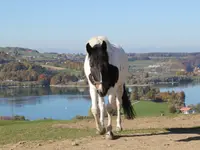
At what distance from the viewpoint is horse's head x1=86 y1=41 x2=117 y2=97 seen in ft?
25.2

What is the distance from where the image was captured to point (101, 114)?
27.8 feet

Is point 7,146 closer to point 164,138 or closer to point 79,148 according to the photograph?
point 79,148

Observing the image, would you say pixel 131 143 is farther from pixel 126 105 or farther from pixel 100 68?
pixel 126 105

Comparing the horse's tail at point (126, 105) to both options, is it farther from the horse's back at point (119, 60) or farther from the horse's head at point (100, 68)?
the horse's head at point (100, 68)

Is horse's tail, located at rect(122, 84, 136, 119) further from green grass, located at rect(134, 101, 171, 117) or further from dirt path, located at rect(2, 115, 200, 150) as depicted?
green grass, located at rect(134, 101, 171, 117)

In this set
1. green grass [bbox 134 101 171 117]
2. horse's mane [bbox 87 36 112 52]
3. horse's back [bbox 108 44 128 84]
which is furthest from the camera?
green grass [bbox 134 101 171 117]

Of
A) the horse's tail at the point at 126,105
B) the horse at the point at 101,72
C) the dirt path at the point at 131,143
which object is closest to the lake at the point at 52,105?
the horse's tail at the point at 126,105

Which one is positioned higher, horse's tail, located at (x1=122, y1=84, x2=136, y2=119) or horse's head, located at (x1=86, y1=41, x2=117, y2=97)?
horse's head, located at (x1=86, y1=41, x2=117, y2=97)

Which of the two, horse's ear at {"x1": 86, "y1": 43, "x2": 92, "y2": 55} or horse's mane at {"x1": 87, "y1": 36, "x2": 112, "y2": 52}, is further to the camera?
horse's mane at {"x1": 87, "y1": 36, "x2": 112, "y2": 52}

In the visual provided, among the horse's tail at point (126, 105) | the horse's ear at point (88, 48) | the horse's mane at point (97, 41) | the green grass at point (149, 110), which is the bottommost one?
the green grass at point (149, 110)

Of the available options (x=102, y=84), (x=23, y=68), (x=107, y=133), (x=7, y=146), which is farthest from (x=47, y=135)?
(x=23, y=68)

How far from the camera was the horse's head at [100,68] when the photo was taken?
7.67 metres

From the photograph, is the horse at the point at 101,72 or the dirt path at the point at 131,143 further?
the horse at the point at 101,72

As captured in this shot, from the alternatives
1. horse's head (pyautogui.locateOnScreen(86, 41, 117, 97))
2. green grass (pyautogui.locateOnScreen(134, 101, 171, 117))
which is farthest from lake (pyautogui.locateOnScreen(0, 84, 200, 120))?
horse's head (pyautogui.locateOnScreen(86, 41, 117, 97))
